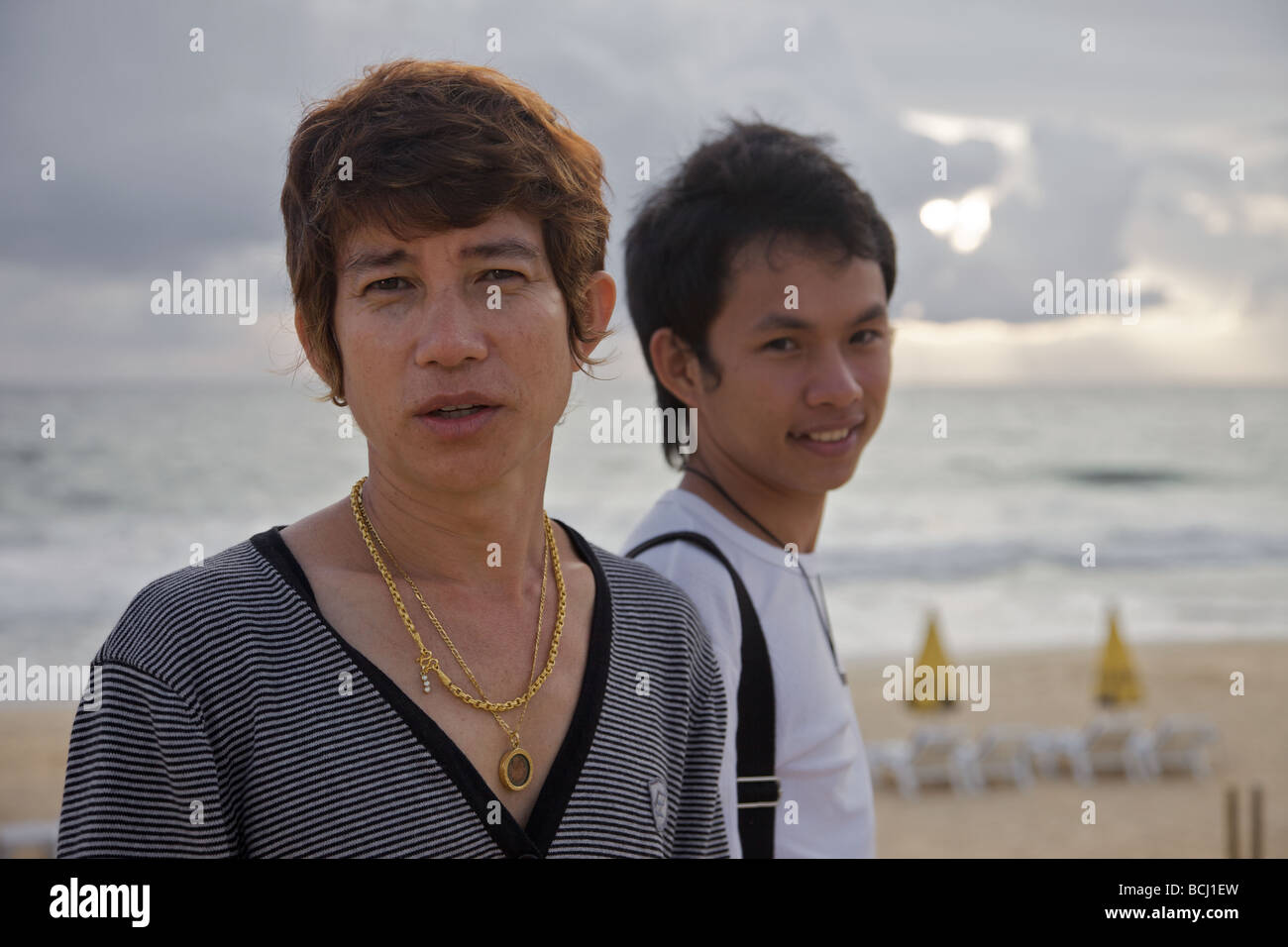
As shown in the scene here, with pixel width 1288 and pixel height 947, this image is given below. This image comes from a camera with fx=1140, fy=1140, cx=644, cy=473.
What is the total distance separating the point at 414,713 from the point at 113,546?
82.3 ft

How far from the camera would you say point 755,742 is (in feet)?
6.91

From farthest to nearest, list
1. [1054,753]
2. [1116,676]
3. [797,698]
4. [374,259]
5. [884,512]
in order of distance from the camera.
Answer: [884,512] < [1116,676] < [1054,753] < [797,698] < [374,259]

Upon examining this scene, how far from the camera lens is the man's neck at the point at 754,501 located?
253 cm

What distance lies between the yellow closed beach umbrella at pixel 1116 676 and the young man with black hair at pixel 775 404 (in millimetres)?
11342

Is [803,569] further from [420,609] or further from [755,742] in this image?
[420,609]

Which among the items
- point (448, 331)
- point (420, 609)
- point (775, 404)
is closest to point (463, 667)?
point (420, 609)

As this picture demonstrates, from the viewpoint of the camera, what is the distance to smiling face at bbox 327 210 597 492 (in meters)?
1.56

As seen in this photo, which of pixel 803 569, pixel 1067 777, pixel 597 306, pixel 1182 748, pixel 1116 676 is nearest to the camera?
pixel 597 306

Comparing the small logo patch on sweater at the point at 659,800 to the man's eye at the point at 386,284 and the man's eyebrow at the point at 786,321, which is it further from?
the man's eyebrow at the point at 786,321

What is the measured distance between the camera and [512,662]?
1.72 meters

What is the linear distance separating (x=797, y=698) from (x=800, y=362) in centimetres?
72

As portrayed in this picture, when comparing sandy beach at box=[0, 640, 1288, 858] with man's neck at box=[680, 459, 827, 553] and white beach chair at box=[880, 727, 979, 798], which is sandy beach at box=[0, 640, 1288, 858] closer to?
white beach chair at box=[880, 727, 979, 798]

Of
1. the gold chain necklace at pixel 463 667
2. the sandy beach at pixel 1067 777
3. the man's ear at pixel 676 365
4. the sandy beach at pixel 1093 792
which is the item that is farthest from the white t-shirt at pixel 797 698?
the sandy beach at pixel 1067 777

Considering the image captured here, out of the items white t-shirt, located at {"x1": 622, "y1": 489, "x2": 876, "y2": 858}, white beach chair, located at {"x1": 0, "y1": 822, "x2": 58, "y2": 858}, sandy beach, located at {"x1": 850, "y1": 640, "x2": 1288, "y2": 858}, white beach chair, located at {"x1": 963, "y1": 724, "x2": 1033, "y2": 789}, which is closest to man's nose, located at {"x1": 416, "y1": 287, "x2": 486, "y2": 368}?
white t-shirt, located at {"x1": 622, "y1": 489, "x2": 876, "y2": 858}
